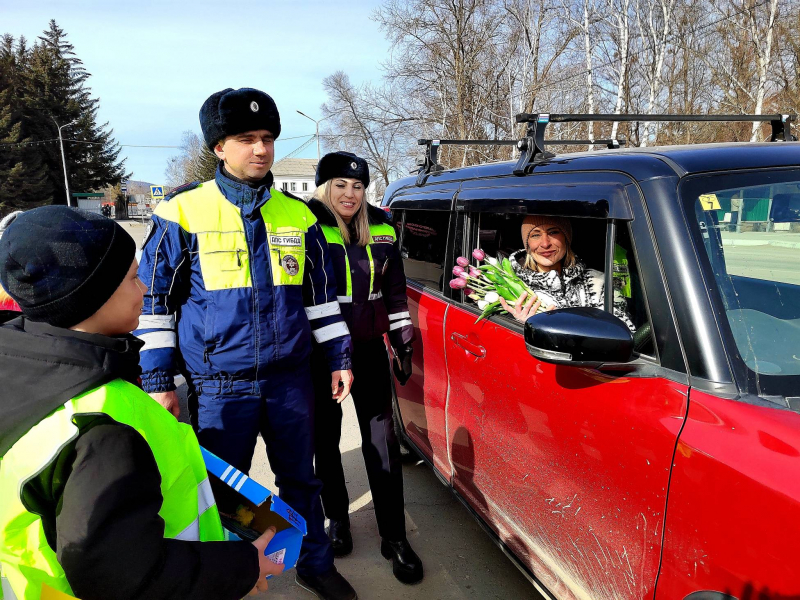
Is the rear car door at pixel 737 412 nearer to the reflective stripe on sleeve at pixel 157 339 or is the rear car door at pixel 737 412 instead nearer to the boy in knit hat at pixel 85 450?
the boy in knit hat at pixel 85 450

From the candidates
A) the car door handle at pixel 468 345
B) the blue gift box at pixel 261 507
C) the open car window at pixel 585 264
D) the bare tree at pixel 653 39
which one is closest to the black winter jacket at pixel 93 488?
the blue gift box at pixel 261 507

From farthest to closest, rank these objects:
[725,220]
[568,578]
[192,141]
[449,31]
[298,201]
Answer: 1. [192,141]
2. [449,31]
3. [298,201]
4. [568,578]
5. [725,220]

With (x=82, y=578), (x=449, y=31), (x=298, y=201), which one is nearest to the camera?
(x=82, y=578)

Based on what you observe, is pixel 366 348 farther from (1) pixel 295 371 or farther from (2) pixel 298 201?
(2) pixel 298 201

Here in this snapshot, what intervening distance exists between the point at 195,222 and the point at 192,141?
287 ft

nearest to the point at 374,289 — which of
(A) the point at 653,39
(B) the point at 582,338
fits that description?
(B) the point at 582,338

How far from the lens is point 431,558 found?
2.82 m

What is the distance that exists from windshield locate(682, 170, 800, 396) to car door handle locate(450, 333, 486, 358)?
39.2 inches

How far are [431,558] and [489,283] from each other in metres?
1.49

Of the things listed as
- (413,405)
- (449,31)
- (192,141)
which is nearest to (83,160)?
(192,141)

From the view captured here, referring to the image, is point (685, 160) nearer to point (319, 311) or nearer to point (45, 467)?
point (319, 311)

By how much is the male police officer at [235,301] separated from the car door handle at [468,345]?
0.70 meters

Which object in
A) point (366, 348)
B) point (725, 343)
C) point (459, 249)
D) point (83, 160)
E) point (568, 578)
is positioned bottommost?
point (568, 578)

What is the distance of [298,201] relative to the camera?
95.9 inches
